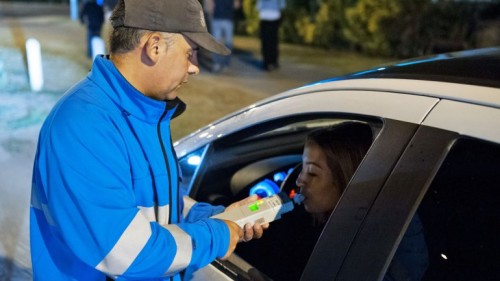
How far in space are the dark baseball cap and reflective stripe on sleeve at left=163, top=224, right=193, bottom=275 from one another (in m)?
0.51

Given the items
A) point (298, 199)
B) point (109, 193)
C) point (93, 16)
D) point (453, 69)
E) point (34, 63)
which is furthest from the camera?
point (93, 16)

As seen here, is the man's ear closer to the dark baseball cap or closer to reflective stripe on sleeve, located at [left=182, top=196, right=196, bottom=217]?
→ the dark baseball cap

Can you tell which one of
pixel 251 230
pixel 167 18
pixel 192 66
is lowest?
pixel 251 230

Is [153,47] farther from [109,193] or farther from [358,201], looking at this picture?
[358,201]

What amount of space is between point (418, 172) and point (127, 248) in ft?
2.51

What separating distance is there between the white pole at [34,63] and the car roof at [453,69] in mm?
7519

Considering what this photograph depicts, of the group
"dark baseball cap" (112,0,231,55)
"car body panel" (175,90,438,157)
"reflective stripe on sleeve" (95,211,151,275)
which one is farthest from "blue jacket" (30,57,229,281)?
"car body panel" (175,90,438,157)

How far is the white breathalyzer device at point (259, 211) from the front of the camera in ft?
6.08

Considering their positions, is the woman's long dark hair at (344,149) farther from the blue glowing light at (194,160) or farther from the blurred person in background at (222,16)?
the blurred person in background at (222,16)

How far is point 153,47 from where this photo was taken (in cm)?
153

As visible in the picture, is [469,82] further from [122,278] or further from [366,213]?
[122,278]

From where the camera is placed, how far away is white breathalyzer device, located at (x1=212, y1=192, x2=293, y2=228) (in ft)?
6.08

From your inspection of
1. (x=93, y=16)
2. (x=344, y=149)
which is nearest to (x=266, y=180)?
(x=344, y=149)

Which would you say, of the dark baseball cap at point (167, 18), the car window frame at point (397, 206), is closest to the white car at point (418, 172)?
the car window frame at point (397, 206)
